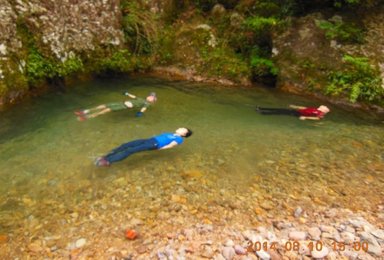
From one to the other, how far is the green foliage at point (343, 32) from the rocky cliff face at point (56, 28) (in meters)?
7.94

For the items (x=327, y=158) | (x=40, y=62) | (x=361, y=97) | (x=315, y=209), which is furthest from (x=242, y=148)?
(x=40, y=62)

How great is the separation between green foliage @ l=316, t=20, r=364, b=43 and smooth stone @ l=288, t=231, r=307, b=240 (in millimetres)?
8938

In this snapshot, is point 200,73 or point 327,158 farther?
point 200,73

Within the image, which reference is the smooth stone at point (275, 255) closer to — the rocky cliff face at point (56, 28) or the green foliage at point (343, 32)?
the rocky cliff face at point (56, 28)

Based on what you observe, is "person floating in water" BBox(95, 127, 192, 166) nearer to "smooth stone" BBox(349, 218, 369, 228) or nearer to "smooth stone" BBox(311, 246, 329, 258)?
"smooth stone" BBox(311, 246, 329, 258)

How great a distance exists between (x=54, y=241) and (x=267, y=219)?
3.18 metres

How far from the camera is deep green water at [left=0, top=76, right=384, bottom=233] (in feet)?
17.8

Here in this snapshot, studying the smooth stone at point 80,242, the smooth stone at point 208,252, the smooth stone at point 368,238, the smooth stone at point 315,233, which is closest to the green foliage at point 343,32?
the smooth stone at point 368,238

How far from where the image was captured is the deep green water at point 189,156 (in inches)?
213

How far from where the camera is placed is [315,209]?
517cm

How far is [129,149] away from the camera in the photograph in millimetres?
6188

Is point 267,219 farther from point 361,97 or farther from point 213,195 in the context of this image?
point 361,97

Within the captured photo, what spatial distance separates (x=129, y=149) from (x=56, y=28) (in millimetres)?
6423

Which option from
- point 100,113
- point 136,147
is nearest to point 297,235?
point 136,147
